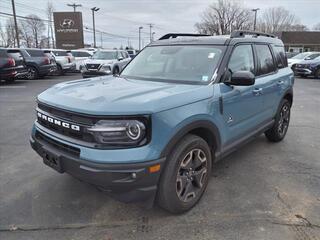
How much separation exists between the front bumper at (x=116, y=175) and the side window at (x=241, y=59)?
5.83ft

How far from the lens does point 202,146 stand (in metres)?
3.20

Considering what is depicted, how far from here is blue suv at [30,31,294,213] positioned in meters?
2.57

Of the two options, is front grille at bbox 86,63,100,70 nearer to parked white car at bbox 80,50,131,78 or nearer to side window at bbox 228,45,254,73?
parked white car at bbox 80,50,131,78

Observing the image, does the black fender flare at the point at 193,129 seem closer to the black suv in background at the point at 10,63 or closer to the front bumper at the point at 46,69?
the black suv in background at the point at 10,63

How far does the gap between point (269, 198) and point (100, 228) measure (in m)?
1.96

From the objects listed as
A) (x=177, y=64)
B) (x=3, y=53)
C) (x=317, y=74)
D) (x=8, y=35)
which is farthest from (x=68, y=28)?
(x=177, y=64)

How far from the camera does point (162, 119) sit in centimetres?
266

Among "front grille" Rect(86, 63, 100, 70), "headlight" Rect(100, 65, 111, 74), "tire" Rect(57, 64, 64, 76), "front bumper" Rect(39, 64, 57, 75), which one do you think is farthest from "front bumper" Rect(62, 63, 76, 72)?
"headlight" Rect(100, 65, 111, 74)

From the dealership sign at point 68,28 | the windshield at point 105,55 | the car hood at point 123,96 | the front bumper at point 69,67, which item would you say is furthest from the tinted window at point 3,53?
the dealership sign at point 68,28

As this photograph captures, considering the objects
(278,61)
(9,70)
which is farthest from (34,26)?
(278,61)

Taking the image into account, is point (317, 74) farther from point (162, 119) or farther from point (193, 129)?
point (162, 119)

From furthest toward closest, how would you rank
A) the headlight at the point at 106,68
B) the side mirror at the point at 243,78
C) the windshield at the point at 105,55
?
the windshield at the point at 105,55, the headlight at the point at 106,68, the side mirror at the point at 243,78

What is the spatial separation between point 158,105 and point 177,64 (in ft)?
4.58

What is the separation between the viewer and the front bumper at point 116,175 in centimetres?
252
